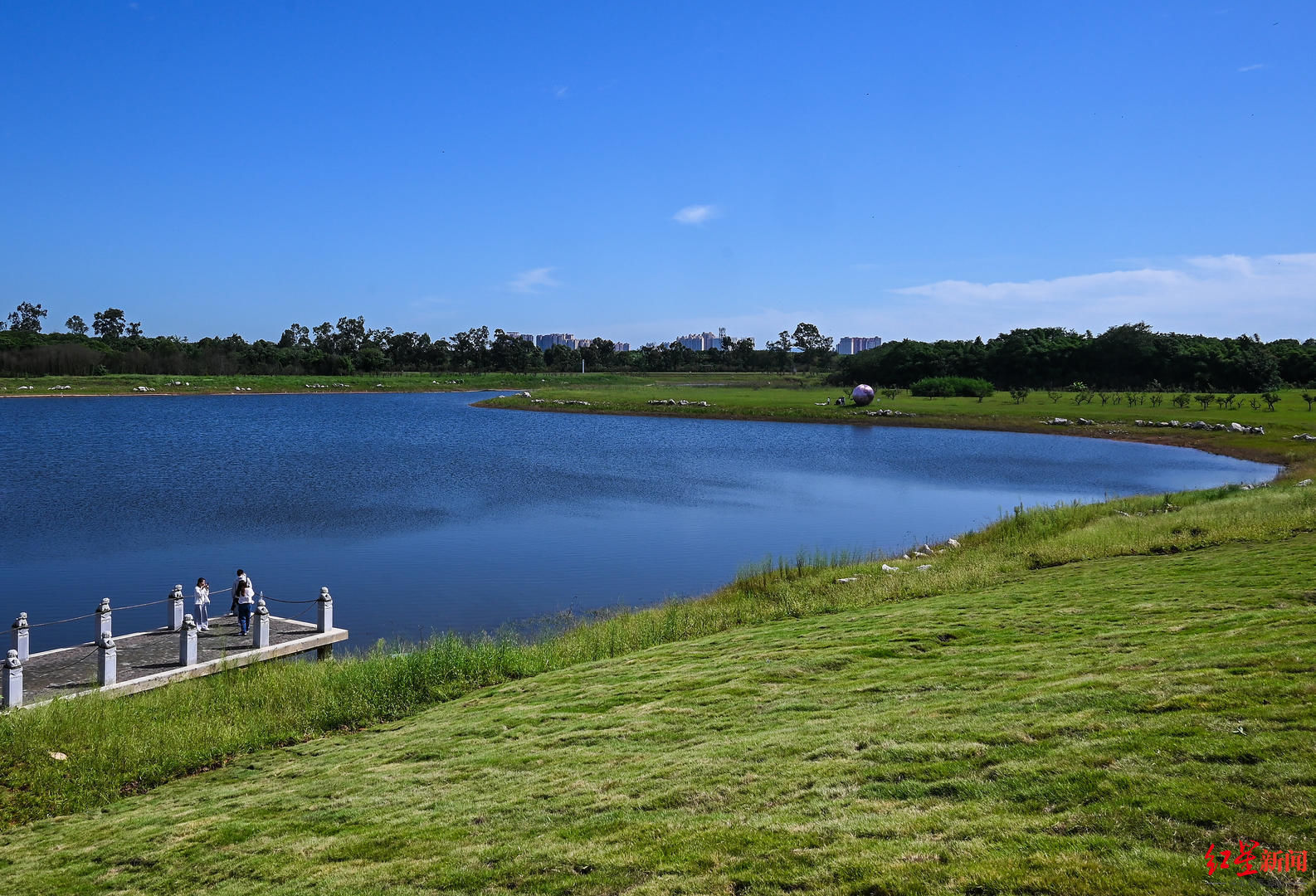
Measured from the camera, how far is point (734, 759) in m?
8.48

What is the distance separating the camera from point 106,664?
1545 centimetres

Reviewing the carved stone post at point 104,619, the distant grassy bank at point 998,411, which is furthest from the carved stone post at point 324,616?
the distant grassy bank at point 998,411

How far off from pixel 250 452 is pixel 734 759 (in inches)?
Answer: 2112

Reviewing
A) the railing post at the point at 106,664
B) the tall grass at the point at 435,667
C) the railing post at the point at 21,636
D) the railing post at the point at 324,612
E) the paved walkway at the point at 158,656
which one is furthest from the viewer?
the railing post at the point at 324,612

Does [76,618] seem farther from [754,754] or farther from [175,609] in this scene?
[754,754]

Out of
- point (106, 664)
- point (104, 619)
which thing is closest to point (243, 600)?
point (104, 619)

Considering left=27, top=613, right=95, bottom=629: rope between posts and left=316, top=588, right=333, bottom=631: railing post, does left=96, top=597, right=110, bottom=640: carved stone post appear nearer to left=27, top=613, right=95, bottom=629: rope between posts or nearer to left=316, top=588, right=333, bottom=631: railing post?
left=27, top=613, right=95, bottom=629: rope between posts

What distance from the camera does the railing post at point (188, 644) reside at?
54.8 ft

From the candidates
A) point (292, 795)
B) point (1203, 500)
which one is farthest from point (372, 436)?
point (292, 795)

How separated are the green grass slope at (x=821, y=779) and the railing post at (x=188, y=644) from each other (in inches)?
227

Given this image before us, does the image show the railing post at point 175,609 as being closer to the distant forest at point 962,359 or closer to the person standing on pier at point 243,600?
the person standing on pier at point 243,600

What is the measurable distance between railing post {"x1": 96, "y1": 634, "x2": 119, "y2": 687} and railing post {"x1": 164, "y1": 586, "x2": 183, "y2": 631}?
10.7ft

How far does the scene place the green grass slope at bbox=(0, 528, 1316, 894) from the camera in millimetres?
5645

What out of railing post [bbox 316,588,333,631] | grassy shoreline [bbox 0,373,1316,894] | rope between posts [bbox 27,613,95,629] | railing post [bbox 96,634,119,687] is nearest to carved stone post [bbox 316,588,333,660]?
railing post [bbox 316,588,333,631]
